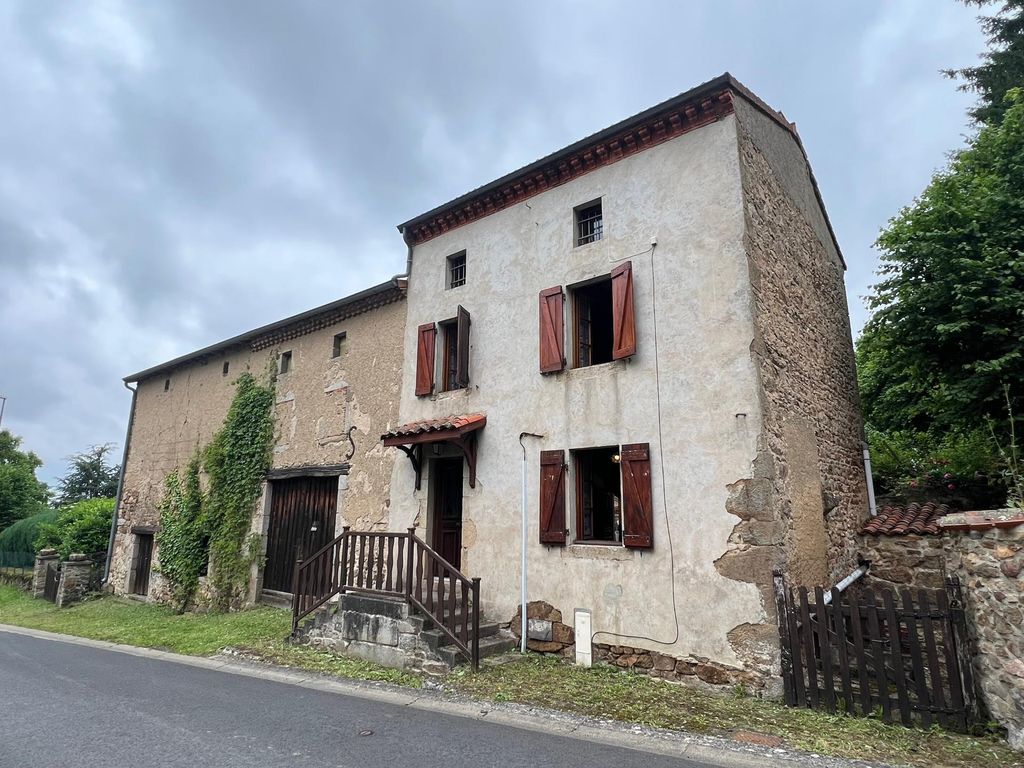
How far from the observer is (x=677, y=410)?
7469 millimetres

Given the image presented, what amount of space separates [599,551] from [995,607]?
402 cm

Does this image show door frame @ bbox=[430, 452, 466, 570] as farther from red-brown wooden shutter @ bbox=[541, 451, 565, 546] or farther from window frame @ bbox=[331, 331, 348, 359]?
window frame @ bbox=[331, 331, 348, 359]

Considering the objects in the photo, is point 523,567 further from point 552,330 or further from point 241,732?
point 241,732

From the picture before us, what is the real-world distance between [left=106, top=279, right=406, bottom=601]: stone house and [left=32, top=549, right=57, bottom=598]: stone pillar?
125 inches

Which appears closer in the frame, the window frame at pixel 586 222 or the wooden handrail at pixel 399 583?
the wooden handrail at pixel 399 583

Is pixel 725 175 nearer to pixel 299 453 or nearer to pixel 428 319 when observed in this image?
pixel 428 319

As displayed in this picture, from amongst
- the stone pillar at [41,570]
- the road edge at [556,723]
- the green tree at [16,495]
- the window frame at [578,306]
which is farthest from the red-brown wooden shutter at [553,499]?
the green tree at [16,495]

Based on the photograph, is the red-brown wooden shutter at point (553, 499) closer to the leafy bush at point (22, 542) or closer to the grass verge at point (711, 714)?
the grass verge at point (711, 714)

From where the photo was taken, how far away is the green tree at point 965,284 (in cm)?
859

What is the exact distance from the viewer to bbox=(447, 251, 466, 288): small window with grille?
35.1ft

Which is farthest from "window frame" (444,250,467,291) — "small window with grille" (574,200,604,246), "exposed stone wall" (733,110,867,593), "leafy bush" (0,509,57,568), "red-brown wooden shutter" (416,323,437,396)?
"leafy bush" (0,509,57,568)

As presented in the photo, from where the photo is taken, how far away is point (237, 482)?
1337 centimetres

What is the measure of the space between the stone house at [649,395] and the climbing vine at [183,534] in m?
6.46

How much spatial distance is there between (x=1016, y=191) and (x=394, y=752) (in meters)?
11.4
